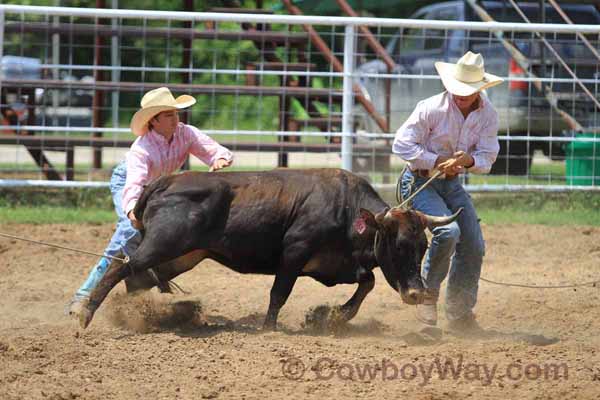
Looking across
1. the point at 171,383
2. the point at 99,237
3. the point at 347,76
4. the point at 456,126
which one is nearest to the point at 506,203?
the point at 347,76

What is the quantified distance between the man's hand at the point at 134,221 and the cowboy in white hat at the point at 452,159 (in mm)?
1680

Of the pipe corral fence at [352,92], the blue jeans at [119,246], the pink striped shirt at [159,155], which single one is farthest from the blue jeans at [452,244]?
the pipe corral fence at [352,92]

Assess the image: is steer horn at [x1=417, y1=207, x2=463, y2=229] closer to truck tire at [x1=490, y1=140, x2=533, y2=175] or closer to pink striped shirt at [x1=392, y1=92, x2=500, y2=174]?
pink striped shirt at [x1=392, y1=92, x2=500, y2=174]

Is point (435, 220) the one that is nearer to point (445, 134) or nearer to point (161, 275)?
point (445, 134)

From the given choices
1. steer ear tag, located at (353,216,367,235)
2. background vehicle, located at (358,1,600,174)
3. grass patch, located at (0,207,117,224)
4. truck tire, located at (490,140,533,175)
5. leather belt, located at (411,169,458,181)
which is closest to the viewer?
steer ear tag, located at (353,216,367,235)

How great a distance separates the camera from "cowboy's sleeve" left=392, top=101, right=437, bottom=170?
6449mm

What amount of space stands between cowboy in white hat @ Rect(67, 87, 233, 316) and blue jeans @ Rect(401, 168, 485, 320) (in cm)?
135

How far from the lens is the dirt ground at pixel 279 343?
5082 millimetres

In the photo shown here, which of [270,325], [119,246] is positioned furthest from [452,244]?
[119,246]

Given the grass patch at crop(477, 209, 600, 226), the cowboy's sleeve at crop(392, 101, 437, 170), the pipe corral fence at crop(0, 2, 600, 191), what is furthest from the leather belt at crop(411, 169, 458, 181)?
the grass patch at crop(477, 209, 600, 226)

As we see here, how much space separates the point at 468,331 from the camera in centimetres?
684

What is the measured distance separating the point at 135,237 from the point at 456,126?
7.30 feet

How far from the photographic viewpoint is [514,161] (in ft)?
38.7

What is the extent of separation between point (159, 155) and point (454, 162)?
6.31 ft
